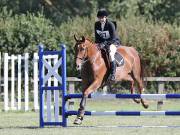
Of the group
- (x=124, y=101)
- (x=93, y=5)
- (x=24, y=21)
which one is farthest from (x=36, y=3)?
(x=124, y=101)

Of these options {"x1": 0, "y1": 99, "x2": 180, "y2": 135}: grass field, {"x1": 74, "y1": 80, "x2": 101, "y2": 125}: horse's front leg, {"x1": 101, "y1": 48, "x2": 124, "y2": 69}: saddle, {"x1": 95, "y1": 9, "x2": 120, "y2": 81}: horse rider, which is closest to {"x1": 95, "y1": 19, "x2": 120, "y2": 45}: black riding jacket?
{"x1": 95, "y1": 9, "x2": 120, "y2": 81}: horse rider

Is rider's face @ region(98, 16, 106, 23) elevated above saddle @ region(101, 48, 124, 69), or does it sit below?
above

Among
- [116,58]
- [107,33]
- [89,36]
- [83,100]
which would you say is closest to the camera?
[83,100]

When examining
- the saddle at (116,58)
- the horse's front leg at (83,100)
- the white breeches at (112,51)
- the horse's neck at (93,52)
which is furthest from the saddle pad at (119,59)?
the horse's front leg at (83,100)

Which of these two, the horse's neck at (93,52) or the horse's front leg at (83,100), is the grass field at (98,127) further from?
the horse's neck at (93,52)

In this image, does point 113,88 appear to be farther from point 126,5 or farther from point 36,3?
point 36,3

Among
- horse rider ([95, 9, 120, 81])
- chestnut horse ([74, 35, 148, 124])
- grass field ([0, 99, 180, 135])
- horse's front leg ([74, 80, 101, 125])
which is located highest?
horse rider ([95, 9, 120, 81])

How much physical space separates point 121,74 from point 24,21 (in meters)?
13.7

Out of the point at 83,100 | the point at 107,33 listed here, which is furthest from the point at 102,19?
the point at 83,100

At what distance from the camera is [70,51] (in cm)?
3066

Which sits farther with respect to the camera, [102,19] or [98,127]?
[102,19]

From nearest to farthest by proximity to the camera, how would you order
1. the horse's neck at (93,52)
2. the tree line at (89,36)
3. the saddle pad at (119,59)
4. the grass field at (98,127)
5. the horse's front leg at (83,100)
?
the grass field at (98,127) < the horse's front leg at (83,100) < the horse's neck at (93,52) < the saddle pad at (119,59) < the tree line at (89,36)

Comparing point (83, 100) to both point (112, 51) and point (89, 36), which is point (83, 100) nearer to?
point (112, 51)

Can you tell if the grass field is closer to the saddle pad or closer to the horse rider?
the horse rider
